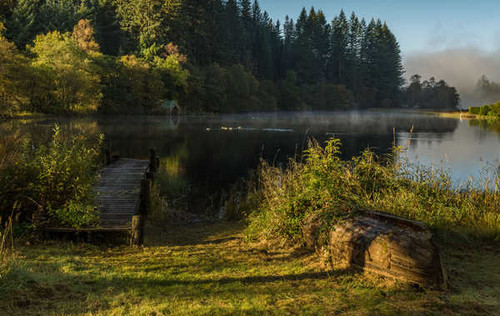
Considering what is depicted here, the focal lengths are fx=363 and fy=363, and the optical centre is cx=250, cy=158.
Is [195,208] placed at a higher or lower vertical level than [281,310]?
lower

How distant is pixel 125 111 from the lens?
2352 inches

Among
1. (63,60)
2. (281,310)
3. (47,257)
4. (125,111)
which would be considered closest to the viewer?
(281,310)

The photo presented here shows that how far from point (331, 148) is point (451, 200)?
3598 millimetres

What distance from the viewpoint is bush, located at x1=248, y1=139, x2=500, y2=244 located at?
735cm

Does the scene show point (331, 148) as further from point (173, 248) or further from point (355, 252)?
point (173, 248)

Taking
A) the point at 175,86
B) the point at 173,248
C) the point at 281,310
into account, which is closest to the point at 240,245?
the point at 173,248

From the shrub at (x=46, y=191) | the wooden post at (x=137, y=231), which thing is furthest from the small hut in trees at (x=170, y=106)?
the wooden post at (x=137, y=231)

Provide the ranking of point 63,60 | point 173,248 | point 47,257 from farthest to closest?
1. point 63,60
2. point 173,248
3. point 47,257

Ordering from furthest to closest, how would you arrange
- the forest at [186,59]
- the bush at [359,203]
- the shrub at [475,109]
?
the shrub at [475,109] < the forest at [186,59] < the bush at [359,203]

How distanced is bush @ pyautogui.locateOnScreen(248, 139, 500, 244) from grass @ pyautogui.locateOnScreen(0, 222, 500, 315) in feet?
2.00

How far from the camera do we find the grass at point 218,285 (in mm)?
4609

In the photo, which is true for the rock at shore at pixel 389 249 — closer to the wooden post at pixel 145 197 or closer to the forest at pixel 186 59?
the wooden post at pixel 145 197

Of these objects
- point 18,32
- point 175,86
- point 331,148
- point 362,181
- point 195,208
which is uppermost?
point 18,32

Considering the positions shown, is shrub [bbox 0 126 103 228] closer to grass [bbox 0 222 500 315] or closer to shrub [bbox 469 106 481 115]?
grass [bbox 0 222 500 315]
